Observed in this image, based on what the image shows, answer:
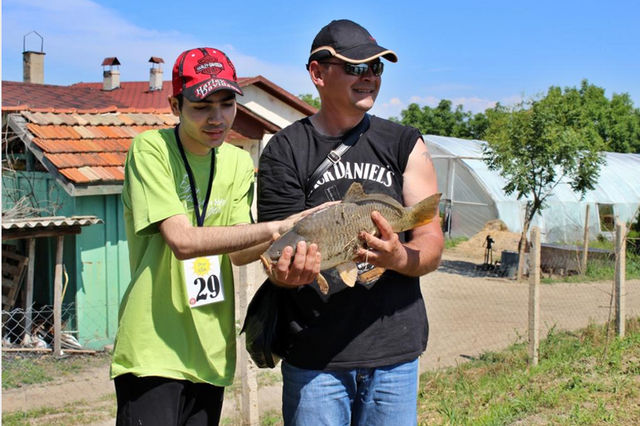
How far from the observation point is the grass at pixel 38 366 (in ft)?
29.4

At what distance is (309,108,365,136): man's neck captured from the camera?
282 cm

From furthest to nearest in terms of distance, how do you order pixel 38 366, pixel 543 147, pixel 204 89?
pixel 543 147 < pixel 38 366 < pixel 204 89

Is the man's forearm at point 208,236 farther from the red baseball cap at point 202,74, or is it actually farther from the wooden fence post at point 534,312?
the wooden fence post at point 534,312

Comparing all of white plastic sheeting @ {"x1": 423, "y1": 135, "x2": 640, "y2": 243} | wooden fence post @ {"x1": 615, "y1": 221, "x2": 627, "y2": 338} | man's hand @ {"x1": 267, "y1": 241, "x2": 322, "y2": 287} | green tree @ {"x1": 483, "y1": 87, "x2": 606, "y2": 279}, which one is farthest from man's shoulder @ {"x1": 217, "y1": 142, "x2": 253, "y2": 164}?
white plastic sheeting @ {"x1": 423, "y1": 135, "x2": 640, "y2": 243}

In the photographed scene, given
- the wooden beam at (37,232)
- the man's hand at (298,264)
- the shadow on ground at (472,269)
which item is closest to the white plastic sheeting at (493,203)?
the shadow on ground at (472,269)

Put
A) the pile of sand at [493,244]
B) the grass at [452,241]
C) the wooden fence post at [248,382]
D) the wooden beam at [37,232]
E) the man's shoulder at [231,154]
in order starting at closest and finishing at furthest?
1. the man's shoulder at [231,154]
2. the wooden fence post at [248,382]
3. the wooden beam at [37,232]
4. the pile of sand at [493,244]
5. the grass at [452,241]

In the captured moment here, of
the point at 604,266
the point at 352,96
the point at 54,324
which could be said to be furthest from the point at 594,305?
the point at 352,96

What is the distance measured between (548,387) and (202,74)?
17.7 feet

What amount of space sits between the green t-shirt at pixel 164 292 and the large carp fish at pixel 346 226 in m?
0.48

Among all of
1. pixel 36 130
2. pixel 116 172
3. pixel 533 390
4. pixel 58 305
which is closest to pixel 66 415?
pixel 58 305

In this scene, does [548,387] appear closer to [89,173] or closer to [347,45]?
[347,45]

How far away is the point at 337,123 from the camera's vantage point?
2840 millimetres

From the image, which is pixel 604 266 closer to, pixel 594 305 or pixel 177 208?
pixel 594 305

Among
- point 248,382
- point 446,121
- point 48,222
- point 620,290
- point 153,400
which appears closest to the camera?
point 153,400
